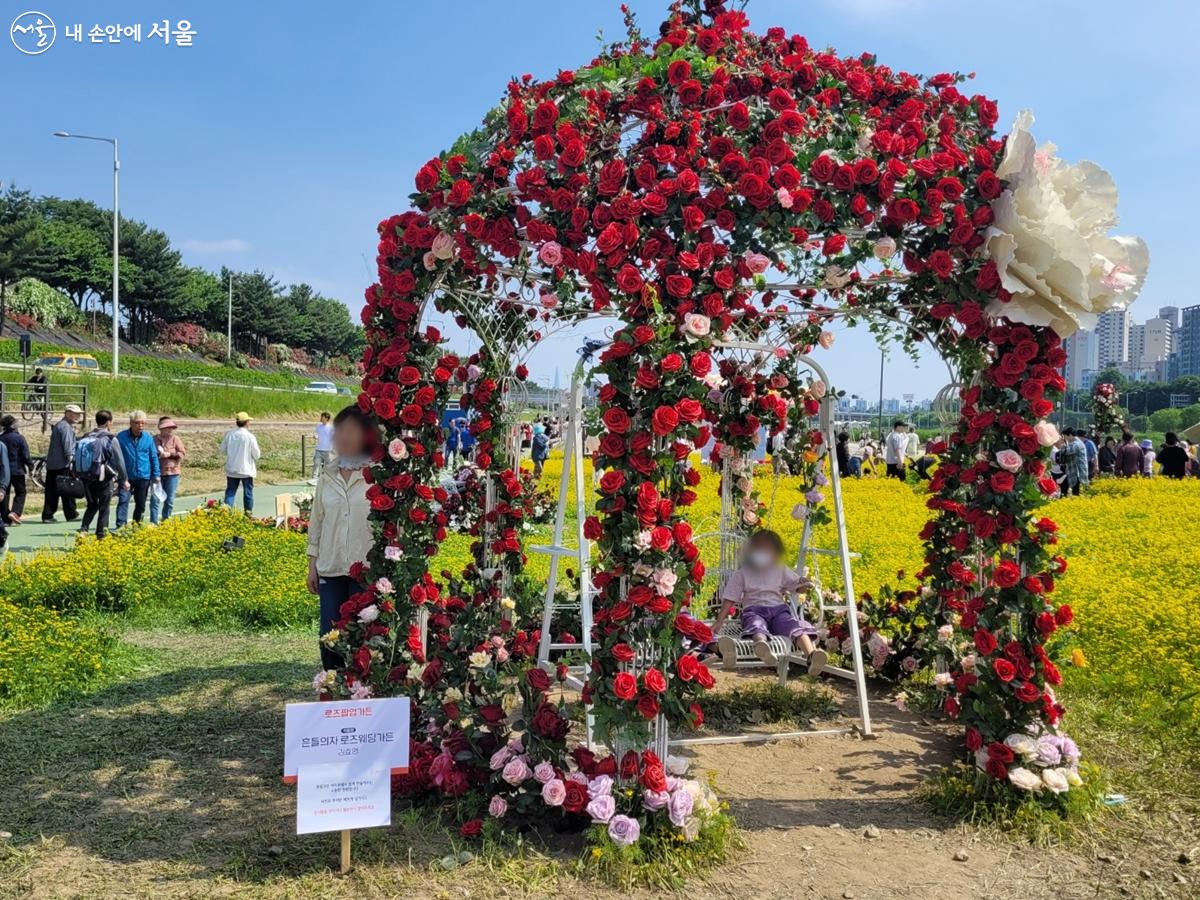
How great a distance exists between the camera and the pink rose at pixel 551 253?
389 centimetres

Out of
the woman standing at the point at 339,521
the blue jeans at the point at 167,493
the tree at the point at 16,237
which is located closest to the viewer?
the woman standing at the point at 339,521

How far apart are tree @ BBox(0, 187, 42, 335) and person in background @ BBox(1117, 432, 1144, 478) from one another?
1725 inches

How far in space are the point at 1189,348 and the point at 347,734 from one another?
104558 millimetres

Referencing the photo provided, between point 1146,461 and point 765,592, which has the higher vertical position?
point 1146,461

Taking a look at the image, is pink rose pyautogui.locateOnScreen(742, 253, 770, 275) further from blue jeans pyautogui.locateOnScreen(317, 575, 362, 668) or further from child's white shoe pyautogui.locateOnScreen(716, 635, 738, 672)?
blue jeans pyautogui.locateOnScreen(317, 575, 362, 668)

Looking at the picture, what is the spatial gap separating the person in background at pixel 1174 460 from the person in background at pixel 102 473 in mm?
19131

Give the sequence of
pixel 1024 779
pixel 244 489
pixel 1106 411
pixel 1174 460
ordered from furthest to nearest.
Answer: pixel 1106 411
pixel 1174 460
pixel 244 489
pixel 1024 779

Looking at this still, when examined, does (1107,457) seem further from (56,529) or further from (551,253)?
(551,253)

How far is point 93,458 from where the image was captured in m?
11.1

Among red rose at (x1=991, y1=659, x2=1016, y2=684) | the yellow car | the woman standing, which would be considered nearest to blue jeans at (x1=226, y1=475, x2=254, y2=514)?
the woman standing

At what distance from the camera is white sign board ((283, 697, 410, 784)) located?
11.3 feet

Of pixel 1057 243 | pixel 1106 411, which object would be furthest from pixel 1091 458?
pixel 1057 243

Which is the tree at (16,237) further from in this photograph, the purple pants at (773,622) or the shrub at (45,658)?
the purple pants at (773,622)

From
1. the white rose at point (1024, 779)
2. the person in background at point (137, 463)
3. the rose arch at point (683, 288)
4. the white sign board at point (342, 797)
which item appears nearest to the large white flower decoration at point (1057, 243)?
the rose arch at point (683, 288)
